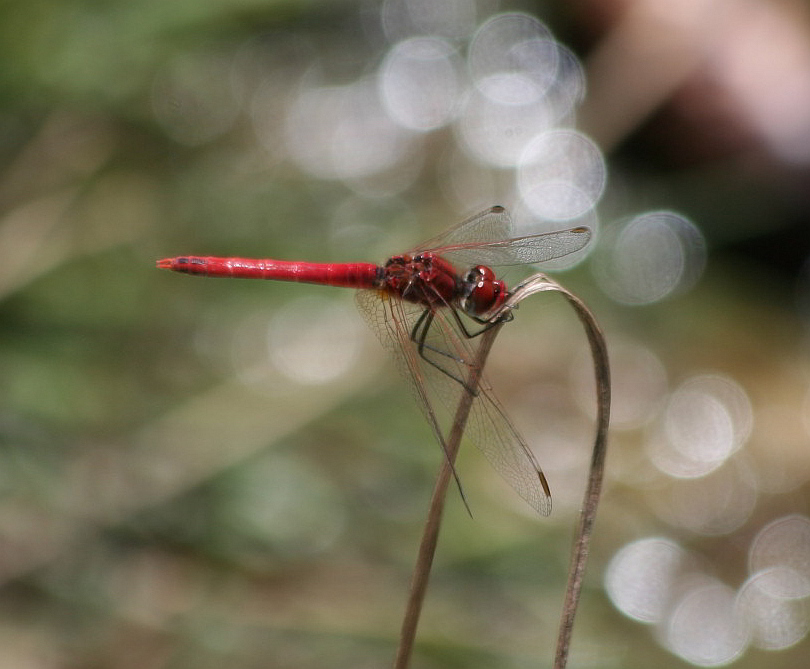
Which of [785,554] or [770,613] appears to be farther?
[785,554]

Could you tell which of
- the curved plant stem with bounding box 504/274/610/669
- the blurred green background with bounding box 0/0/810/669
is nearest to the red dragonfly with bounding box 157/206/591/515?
the curved plant stem with bounding box 504/274/610/669

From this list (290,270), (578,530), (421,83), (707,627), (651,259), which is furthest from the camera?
(421,83)

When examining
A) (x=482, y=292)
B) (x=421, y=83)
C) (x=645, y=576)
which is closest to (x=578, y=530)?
(x=482, y=292)

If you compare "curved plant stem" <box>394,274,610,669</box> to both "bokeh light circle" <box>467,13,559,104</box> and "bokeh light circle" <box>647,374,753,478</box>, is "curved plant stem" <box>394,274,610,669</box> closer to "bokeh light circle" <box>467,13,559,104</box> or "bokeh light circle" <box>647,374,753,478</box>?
"bokeh light circle" <box>647,374,753,478</box>

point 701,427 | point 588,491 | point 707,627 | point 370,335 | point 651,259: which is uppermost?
point 651,259

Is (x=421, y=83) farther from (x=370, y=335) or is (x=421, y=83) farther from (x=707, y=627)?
(x=707, y=627)
